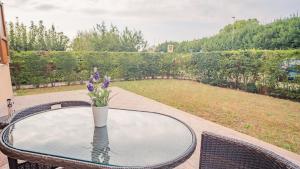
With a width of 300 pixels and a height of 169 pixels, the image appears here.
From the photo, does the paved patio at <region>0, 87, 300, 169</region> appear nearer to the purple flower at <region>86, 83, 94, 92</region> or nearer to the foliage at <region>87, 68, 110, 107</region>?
the foliage at <region>87, 68, 110, 107</region>

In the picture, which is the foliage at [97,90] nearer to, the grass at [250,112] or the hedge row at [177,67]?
the grass at [250,112]

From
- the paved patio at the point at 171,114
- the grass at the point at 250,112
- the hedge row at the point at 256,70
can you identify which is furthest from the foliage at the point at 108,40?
the grass at the point at 250,112

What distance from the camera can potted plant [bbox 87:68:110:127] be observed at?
5.65 feet

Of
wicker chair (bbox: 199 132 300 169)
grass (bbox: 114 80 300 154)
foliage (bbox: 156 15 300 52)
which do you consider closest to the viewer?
wicker chair (bbox: 199 132 300 169)

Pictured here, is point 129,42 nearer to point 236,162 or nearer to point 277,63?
point 277,63

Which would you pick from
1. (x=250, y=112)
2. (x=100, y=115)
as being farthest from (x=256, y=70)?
(x=100, y=115)

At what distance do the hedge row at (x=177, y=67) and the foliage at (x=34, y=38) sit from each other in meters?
2.11

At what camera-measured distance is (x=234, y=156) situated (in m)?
1.38

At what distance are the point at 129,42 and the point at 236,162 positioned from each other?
1449 cm

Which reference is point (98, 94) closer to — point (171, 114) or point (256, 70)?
point (171, 114)

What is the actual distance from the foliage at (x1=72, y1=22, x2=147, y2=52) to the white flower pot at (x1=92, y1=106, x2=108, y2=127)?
12.2 m

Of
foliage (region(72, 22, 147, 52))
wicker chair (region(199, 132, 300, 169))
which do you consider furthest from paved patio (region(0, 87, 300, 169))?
foliage (region(72, 22, 147, 52))

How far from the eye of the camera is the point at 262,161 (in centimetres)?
124

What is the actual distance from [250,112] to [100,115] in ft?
14.1
